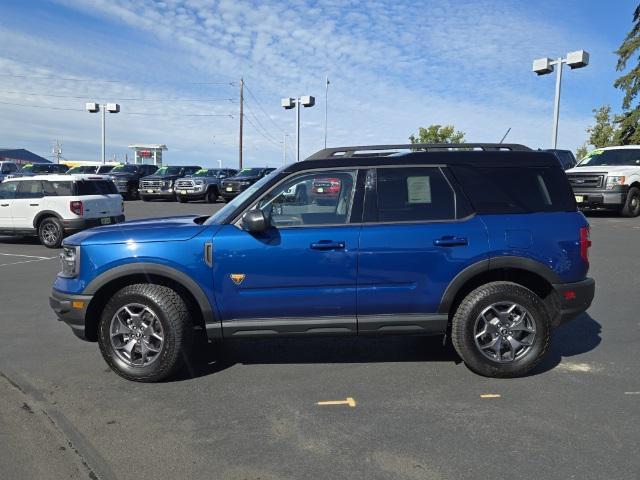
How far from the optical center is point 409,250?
4199 mm

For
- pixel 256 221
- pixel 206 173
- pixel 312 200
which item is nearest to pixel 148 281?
pixel 256 221

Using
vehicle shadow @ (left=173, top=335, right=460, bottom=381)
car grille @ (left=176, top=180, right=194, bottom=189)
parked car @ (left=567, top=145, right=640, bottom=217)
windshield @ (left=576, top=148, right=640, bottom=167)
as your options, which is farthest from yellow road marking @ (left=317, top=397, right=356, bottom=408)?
car grille @ (left=176, top=180, right=194, bottom=189)

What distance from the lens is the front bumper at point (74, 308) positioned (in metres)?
4.28

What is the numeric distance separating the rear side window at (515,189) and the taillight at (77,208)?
996 cm

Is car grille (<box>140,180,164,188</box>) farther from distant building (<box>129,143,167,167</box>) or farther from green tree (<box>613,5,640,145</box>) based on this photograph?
distant building (<box>129,143,167,167</box>)

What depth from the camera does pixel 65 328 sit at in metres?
5.86

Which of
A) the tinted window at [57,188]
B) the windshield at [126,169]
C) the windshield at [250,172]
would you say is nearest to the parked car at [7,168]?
the windshield at [126,169]

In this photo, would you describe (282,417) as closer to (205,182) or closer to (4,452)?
(4,452)

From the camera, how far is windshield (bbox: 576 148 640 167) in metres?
17.2

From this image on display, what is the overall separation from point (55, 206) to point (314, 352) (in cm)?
935

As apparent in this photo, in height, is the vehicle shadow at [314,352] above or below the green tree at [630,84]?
below

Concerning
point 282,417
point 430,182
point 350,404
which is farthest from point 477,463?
point 430,182

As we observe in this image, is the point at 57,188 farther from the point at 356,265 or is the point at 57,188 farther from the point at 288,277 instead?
the point at 356,265

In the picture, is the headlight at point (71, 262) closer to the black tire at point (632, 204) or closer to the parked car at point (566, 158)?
the black tire at point (632, 204)
